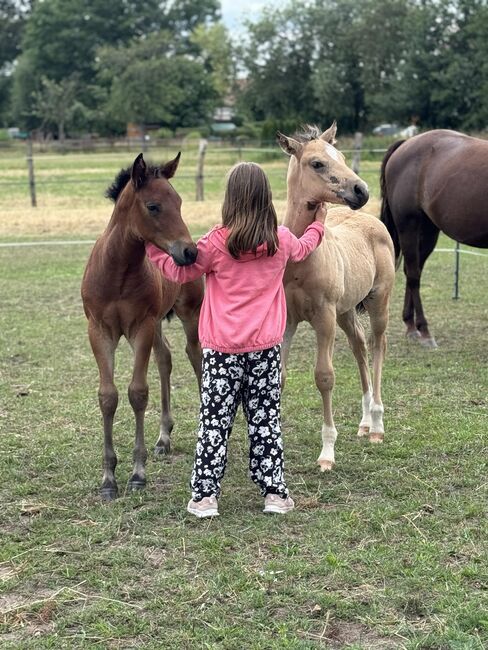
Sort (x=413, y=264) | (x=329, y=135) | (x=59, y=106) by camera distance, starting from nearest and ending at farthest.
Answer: (x=329, y=135), (x=413, y=264), (x=59, y=106)

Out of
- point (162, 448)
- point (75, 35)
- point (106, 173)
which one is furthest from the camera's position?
point (75, 35)

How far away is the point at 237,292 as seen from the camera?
3855 millimetres

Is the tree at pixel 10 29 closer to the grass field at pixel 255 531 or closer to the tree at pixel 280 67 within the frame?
the tree at pixel 280 67

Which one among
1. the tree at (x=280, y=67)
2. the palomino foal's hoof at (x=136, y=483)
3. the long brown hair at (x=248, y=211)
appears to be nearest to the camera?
the long brown hair at (x=248, y=211)

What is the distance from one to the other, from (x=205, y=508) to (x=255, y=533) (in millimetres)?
310

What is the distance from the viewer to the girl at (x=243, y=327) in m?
3.77

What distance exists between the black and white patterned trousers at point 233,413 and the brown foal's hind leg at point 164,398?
1.08 metres

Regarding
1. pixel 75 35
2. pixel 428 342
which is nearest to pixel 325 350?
pixel 428 342

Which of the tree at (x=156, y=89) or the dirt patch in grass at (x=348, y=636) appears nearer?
the dirt patch in grass at (x=348, y=636)

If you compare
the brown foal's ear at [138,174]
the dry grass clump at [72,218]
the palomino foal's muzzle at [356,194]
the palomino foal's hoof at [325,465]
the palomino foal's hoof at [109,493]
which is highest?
the brown foal's ear at [138,174]

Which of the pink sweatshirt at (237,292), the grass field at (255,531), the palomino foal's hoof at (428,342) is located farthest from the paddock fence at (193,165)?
the pink sweatshirt at (237,292)

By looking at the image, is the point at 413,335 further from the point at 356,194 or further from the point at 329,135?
the point at 356,194

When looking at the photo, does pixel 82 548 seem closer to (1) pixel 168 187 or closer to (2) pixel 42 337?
(1) pixel 168 187

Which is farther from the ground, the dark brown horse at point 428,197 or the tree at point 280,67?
the tree at point 280,67
